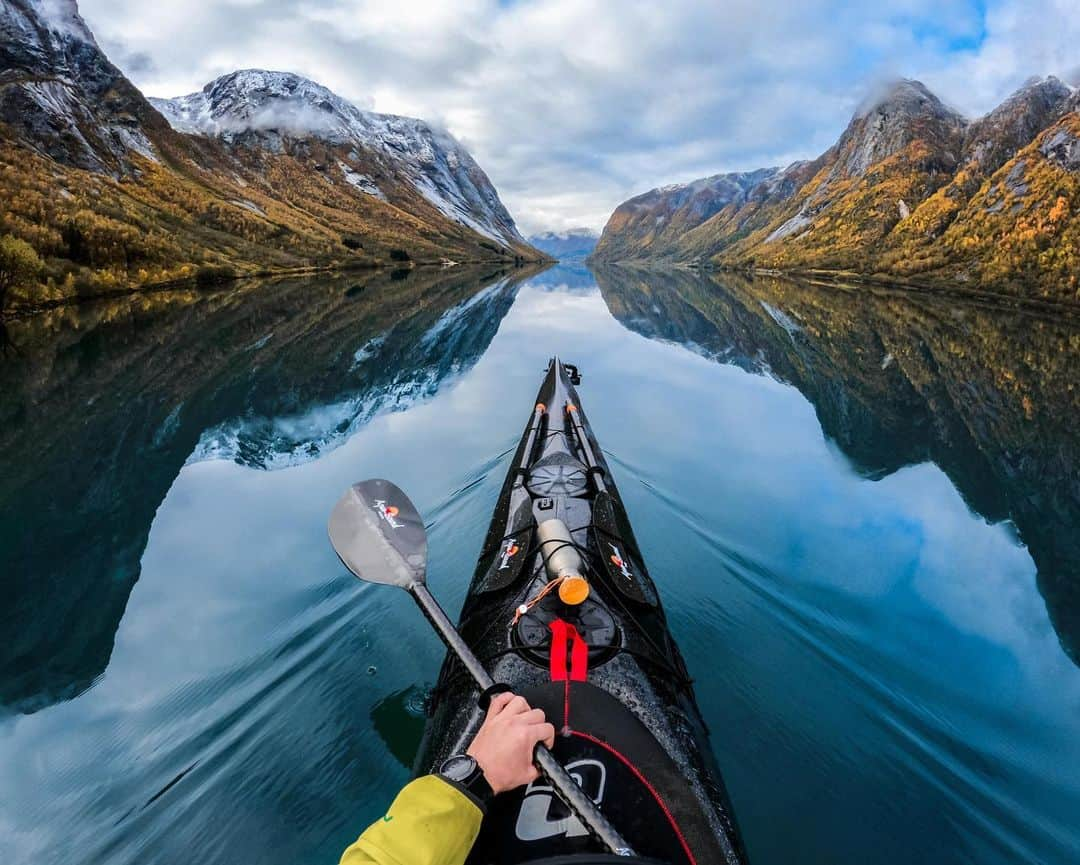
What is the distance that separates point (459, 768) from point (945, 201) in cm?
12297

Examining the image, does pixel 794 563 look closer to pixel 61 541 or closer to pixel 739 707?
pixel 739 707

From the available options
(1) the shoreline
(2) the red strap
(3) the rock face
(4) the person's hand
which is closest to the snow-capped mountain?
(3) the rock face

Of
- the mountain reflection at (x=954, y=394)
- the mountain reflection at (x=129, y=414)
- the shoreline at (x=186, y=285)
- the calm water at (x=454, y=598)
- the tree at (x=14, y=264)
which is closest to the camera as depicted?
the calm water at (x=454, y=598)

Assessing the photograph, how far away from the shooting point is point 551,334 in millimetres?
30297

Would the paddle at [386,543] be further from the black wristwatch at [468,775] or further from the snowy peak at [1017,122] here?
the snowy peak at [1017,122]

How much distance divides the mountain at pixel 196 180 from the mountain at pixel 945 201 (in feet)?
246

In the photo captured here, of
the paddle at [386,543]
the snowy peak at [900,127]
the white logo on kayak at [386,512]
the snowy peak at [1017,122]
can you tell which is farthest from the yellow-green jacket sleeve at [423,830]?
the snowy peak at [900,127]

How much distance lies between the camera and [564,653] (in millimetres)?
3352

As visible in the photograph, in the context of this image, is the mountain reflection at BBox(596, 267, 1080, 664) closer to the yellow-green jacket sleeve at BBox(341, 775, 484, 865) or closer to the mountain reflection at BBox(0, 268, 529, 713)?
the yellow-green jacket sleeve at BBox(341, 775, 484, 865)

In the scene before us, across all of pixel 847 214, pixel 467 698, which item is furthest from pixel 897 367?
pixel 847 214

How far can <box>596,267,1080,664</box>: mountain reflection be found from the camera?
10281mm

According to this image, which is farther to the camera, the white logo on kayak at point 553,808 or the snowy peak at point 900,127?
the snowy peak at point 900,127

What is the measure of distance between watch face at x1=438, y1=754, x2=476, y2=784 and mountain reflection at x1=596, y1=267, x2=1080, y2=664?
25.8 ft

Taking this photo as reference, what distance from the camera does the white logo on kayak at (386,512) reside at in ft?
14.7
